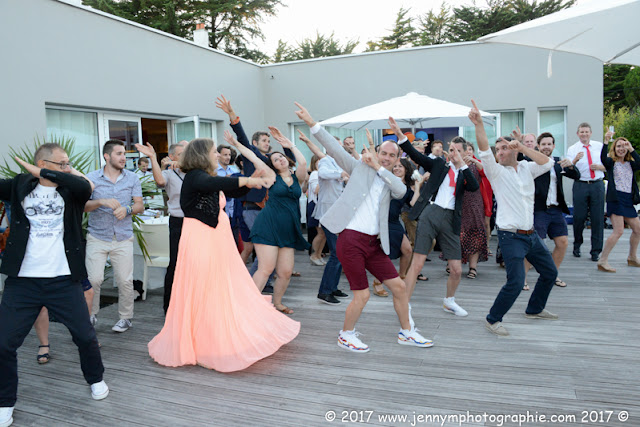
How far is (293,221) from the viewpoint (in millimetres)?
4703

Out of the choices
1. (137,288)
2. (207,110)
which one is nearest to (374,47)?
(207,110)

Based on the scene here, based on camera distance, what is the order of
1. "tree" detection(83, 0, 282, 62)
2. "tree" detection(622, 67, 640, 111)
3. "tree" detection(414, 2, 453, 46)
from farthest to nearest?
"tree" detection(414, 2, 453, 46) → "tree" detection(622, 67, 640, 111) → "tree" detection(83, 0, 282, 62)

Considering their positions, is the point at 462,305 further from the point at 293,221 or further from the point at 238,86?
the point at 238,86

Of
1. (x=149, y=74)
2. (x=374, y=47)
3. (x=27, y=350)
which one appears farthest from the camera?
(x=374, y=47)

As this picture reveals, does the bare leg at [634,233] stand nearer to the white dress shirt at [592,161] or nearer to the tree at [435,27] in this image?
the white dress shirt at [592,161]

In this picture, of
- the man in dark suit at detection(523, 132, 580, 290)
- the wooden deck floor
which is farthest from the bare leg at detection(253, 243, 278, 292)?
the man in dark suit at detection(523, 132, 580, 290)

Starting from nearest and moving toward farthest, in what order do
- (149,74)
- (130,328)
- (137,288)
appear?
1. (130,328)
2. (137,288)
3. (149,74)

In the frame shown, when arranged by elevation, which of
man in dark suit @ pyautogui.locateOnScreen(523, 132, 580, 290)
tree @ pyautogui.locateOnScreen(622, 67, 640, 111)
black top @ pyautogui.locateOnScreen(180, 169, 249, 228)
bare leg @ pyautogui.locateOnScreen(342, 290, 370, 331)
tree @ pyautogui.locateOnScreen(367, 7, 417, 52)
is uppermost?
tree @ pyautogui.locateOnScreen(367, 7, 417, 52)

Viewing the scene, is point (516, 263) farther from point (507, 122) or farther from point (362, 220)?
point (507, 122)

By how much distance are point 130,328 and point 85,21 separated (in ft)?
18.7

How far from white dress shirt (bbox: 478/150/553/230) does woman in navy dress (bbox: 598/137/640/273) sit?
125 inches

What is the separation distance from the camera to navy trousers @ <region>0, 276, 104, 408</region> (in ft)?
9.42

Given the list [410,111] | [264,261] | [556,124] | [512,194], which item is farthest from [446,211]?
[556,124]

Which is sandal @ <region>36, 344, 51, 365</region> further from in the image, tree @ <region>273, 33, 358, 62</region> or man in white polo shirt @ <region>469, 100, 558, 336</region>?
tree @ <region>273, 33, 358, 62</region>
